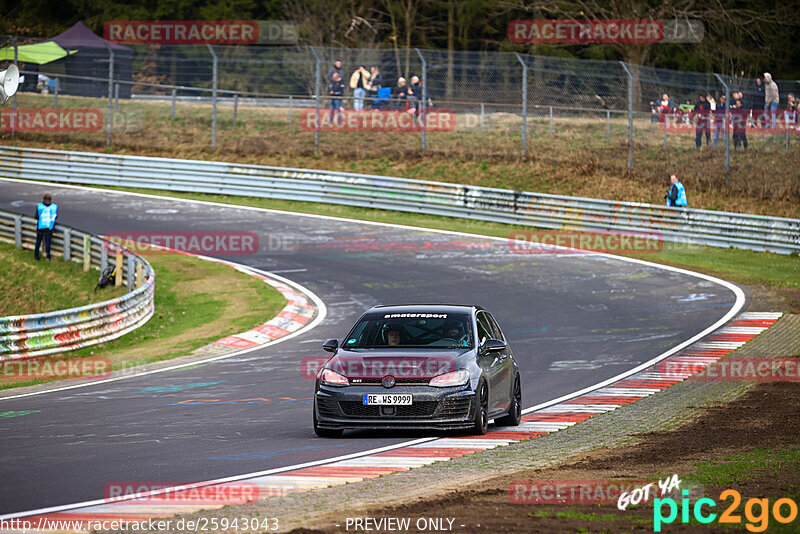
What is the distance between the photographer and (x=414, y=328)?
38.1ft

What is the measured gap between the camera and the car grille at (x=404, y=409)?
34.7 ft

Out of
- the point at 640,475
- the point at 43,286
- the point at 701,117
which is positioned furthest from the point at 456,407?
the point at 701,117

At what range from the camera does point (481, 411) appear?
10859mm

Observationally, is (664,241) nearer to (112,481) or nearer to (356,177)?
(356,177)

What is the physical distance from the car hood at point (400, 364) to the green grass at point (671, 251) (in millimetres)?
13997

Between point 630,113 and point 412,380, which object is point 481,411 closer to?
point 412,380

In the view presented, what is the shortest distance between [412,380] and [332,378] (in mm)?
797

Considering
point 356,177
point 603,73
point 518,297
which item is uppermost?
point 603,73

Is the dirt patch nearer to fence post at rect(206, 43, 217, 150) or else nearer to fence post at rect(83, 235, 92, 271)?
fence post at rect(83, 235, 92, 271)

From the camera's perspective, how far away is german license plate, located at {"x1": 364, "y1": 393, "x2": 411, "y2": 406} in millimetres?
10539

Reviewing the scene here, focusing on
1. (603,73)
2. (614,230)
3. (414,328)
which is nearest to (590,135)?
(603,73)

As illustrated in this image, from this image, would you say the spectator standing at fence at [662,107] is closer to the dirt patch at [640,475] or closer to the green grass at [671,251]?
the green grass at [671,251]

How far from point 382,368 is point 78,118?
31.4m

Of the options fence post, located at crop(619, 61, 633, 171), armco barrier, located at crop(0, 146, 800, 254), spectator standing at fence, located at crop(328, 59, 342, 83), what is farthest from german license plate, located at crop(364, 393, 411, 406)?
spectator standing at fence, located at crop(328, 59, 342, 83)
